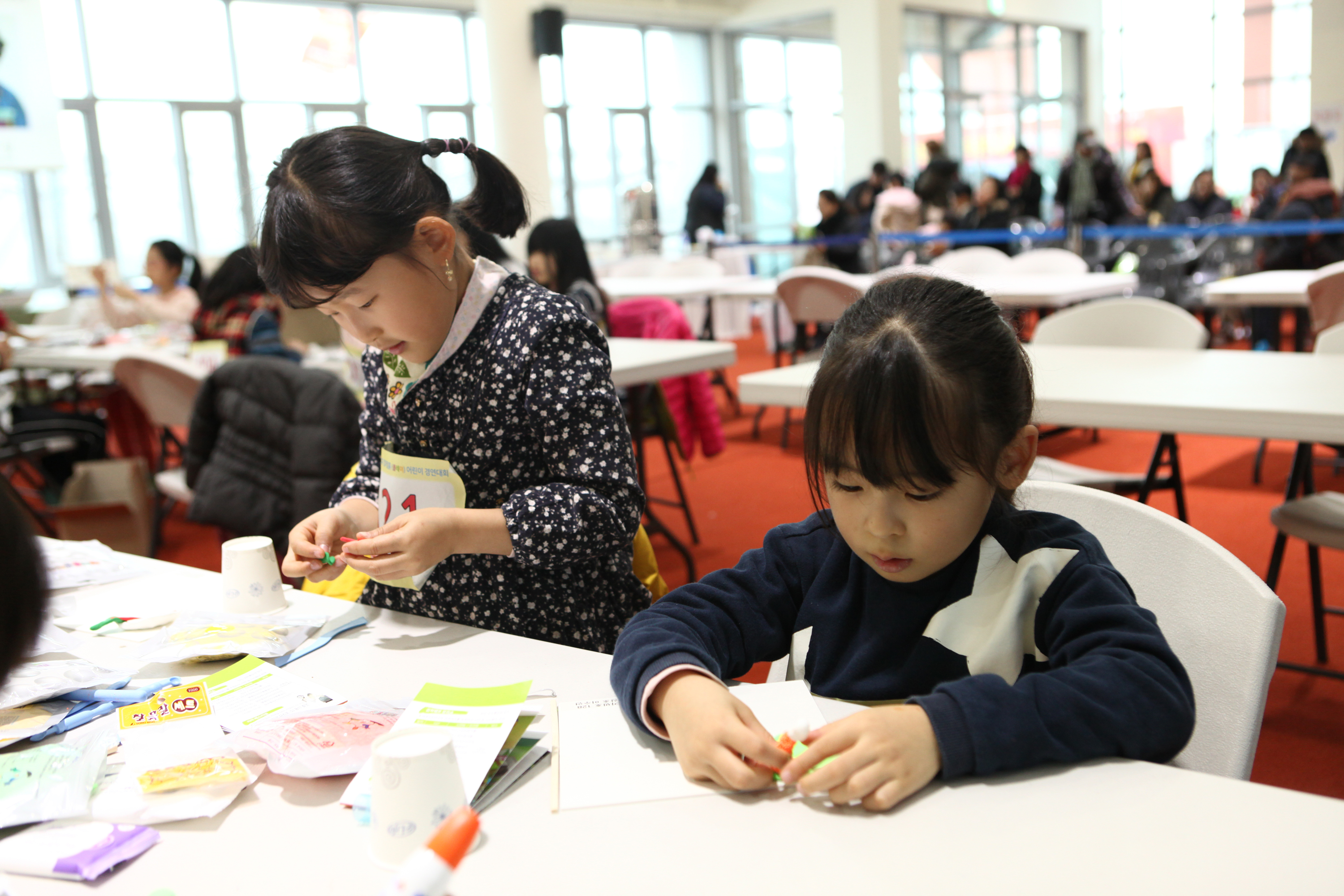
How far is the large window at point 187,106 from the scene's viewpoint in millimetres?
8539

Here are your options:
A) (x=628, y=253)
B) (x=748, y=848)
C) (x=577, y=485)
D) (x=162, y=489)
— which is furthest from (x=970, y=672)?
(x=628, y=253)

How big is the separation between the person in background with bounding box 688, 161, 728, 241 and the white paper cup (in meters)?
8.86

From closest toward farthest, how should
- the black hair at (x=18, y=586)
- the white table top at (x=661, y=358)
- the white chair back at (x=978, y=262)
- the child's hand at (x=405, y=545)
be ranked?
the black hair at (x=18, y=586)
the child's hand at (x=405, y=545)
the white table top at (x=661, y=358)
the white chair back at (x=978, y=262)

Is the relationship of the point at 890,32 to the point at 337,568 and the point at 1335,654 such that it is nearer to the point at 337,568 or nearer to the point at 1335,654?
the point at 1335,654

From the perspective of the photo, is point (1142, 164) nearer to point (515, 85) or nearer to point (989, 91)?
point (989, 91)

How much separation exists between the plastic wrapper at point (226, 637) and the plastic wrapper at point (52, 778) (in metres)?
0.17

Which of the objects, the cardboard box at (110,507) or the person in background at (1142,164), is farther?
the person in background at (1142,164)

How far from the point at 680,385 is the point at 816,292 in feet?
4.69

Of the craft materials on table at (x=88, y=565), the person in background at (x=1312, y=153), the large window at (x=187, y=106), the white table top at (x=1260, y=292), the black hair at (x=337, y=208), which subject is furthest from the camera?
the large window at (x=187, y=106)

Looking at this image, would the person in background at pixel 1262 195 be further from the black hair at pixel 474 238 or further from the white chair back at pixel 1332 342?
the black hair at pixel 474 238

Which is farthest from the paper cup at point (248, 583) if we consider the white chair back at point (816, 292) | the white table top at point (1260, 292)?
the white table top at point (1260, 292)

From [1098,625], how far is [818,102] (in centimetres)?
1350

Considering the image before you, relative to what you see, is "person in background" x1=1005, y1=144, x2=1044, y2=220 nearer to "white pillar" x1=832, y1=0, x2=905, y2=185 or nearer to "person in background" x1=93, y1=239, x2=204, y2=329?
"white pillar" x1=832, y1=0, x2=905, y2=185

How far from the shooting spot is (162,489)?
315cm
